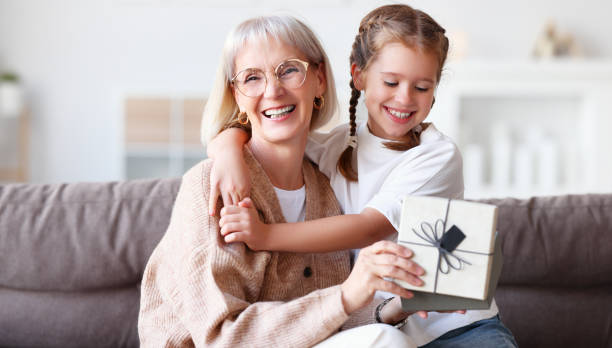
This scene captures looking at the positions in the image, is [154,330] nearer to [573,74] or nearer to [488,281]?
[488,281]

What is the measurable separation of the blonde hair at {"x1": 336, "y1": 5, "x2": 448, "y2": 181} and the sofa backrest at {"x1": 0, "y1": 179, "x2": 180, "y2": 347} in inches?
26.3

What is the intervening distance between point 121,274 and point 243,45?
29.9 inches

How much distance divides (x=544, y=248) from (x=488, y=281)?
2.58ft

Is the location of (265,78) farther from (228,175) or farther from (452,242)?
(452,242)

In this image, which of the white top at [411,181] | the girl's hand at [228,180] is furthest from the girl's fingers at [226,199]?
the white top at [411,181]

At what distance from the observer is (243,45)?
1376 millimetres

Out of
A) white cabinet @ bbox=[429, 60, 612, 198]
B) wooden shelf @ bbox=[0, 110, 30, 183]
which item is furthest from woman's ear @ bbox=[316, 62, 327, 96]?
wooden shelf @ bbox=[0, 110, 30, 183]

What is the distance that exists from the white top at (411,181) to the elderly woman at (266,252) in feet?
0.26

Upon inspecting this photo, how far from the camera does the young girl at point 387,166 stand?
132 cm

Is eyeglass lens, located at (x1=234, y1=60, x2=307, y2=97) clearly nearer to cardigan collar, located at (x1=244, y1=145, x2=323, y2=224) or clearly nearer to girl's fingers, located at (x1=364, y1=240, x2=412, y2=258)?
cardigan collar, located at (x1=244, y1=145, x2=323, y2=224)

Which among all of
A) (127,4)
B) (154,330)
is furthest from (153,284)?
(127,4)

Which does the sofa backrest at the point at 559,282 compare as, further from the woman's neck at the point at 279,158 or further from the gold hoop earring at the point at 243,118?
the gold hoop earring at the point at 243,118

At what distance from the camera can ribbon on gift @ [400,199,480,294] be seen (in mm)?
1039

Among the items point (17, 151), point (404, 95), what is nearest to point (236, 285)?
point (404, 95)
